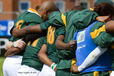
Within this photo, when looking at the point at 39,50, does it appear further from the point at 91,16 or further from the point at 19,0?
the point at 19,0

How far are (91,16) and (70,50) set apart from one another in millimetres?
440

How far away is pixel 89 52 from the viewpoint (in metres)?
3.09

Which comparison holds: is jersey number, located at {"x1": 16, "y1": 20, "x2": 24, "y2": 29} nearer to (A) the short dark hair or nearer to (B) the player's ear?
(B) the player's ear

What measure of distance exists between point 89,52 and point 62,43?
47 centimetres

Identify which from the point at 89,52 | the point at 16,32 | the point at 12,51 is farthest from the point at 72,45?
the point at 12,51

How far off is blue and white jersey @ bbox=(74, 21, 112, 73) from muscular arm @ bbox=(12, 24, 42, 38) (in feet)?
3.23

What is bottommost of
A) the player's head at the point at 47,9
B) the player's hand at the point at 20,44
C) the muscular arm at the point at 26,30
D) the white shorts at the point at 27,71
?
the white shorts at the point at 27,71

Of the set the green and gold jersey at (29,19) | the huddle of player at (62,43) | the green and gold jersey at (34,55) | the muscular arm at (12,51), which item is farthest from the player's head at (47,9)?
the muscular arm at (12,51)

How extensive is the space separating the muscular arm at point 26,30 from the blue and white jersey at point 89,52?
3.23 feet

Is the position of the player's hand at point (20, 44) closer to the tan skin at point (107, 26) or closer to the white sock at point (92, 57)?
the tan skin at point (107, 26)

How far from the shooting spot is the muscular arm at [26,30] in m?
4.10

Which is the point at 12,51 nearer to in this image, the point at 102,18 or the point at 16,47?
the point at 16,47

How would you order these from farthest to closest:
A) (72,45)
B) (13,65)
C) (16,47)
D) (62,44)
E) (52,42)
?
(13,65) < (16,47) < (52,42) < (62,44) < (72,45)

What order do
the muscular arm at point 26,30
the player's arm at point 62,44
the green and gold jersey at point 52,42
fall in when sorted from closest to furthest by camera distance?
the player's arm at point 62,44 → the green and gold jersey at point 52,42 → the muscular arm at point 26,30
